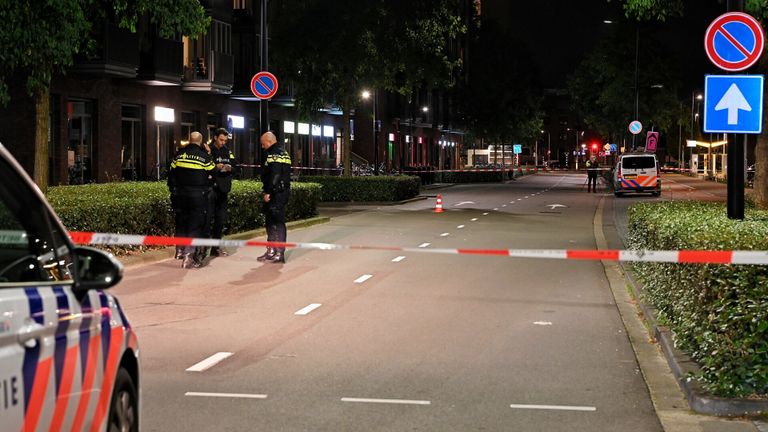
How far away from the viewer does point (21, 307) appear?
12.1 ft

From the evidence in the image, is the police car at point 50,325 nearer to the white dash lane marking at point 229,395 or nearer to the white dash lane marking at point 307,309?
the white dash lane marking at point 229,395

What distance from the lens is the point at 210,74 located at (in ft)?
142

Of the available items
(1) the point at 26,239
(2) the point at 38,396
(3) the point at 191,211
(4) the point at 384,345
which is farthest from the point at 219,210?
(2) the point at 38,396

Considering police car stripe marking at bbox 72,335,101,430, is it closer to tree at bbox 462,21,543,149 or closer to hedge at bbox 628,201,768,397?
hedge at bbox 628,201,768,397

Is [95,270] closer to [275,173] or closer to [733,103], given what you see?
[733,103]

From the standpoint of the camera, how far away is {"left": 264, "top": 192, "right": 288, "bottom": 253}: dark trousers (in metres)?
17.4

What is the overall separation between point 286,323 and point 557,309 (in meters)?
3.18

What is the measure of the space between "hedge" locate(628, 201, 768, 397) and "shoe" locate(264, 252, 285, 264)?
26.7ft

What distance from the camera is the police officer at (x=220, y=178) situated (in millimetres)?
17969

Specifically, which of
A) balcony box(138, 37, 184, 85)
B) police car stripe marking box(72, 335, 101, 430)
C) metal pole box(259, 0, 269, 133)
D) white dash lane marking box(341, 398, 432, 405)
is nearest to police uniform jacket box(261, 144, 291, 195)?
metal pole box(259, 0, 269, 133)

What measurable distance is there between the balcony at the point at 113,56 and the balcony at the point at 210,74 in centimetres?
610

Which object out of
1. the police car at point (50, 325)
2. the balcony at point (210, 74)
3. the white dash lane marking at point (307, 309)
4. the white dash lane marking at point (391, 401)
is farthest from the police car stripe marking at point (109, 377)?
the balcony at point (210, 74)

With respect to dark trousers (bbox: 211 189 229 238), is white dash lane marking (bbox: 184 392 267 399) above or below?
below

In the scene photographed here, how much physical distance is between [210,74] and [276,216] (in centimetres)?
2682
